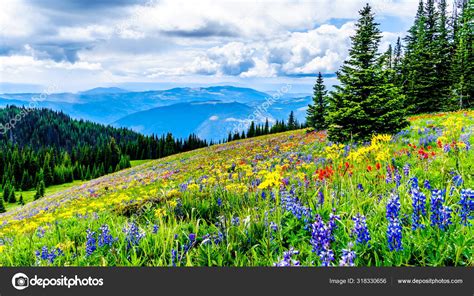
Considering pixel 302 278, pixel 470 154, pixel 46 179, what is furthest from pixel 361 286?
pixel 46 179

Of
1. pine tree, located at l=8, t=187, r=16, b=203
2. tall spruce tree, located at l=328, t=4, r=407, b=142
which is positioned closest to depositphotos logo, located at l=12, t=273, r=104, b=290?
tall spruce tree, located at l=328, t=4, r=407, b=142

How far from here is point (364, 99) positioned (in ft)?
48.1

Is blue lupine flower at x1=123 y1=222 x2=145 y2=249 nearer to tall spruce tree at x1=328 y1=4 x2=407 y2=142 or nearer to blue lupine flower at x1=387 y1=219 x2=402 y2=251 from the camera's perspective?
blue lupine flower at x1=387 y1=219 x2=402 y2=251

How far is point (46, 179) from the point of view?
3307 inches

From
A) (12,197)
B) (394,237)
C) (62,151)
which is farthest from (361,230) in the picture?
(62,151)

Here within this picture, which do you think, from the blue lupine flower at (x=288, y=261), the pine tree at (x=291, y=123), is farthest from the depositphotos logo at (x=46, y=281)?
the pine tree at (x=291, y=123)

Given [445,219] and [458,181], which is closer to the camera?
[445,219]

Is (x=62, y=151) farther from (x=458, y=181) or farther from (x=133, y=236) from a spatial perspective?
(x=458, y=181)

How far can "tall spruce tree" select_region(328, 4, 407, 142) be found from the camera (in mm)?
13312

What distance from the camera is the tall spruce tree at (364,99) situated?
13312mm

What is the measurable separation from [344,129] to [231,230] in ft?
39.0

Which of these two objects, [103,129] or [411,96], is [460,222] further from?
[103,129]

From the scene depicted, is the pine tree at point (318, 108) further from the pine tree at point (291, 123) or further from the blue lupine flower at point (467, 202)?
the pine tree at point (291, 123)

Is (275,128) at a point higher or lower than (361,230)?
higher
